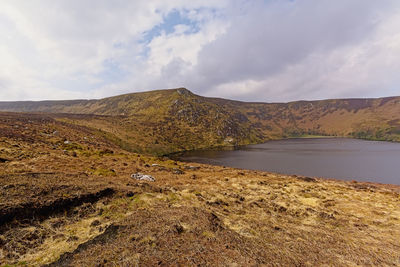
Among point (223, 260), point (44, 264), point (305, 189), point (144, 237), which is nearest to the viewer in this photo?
point (44, 264)

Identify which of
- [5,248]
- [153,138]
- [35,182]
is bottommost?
[153,138]

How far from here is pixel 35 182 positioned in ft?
47.2

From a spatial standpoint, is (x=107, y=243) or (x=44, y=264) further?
(x=107, y=243)

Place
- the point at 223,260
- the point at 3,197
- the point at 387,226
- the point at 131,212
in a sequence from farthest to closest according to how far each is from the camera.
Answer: the point at 387,226 → the point at 131,212 → the point at 3,197 → the point at 223,260

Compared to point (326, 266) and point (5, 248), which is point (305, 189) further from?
point (5, 248)

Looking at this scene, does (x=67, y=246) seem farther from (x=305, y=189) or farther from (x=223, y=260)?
(x=305, y=189)

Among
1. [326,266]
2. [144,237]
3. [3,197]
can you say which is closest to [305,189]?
[326,266]

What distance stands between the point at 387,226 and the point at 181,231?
69.8ft

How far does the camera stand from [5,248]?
8812 millimetres

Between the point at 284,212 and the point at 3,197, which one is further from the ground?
the point at 3,197

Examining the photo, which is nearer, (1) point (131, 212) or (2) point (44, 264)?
(2) point (44, 264)

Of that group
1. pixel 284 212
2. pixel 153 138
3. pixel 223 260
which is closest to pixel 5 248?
pixel 223 260

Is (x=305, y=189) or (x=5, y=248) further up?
(x=5, y=248)

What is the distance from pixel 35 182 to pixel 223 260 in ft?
51.4
